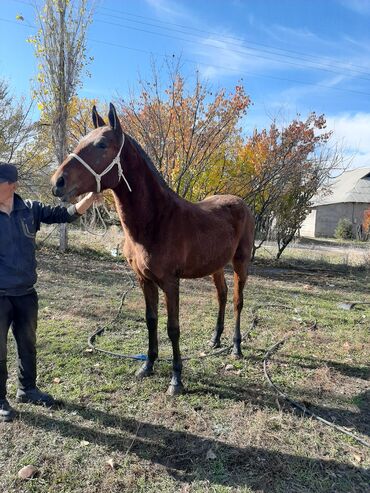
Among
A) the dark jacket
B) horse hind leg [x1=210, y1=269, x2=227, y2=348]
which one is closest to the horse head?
the dark jacket

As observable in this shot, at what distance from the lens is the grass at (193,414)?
248 cm

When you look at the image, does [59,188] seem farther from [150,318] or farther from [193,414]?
[193,414]

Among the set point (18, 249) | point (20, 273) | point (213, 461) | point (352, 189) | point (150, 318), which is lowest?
point (213, 461)

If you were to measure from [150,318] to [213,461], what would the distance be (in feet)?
5.24

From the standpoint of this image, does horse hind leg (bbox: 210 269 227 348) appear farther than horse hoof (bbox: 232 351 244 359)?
Yes

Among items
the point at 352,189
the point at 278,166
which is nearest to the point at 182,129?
the point at 278,166

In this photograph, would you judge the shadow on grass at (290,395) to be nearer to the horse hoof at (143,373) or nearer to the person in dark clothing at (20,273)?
the horse hoof at (143,373)

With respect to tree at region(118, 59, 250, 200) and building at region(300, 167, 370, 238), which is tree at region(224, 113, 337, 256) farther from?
building at region(300, 167, 370, 238)

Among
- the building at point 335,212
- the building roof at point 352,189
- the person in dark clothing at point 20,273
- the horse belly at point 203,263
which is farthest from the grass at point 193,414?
the building roof at point 352,189

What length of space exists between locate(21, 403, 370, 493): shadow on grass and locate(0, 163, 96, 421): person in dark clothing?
287 millimetres

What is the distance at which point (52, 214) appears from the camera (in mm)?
3229

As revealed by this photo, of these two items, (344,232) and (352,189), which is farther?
(352,189)

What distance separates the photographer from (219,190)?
12062 millimetres

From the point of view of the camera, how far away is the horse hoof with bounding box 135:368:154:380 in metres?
3.83
